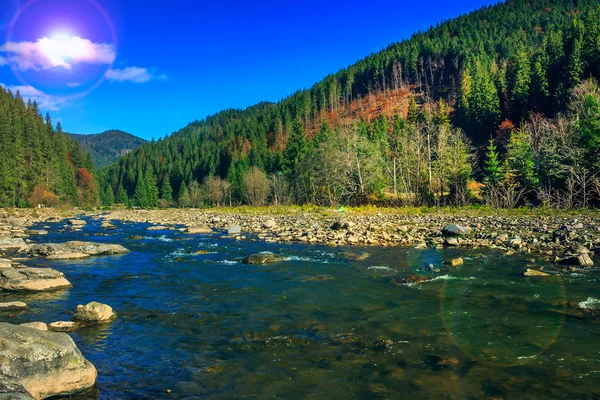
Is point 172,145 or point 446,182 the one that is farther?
point 172,145

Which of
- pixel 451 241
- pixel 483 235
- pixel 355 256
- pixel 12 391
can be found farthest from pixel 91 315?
pixel 483 235

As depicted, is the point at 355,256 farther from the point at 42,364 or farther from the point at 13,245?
the point at 13,245

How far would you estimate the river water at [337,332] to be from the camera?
5891 mm

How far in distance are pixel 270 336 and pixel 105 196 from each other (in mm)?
124854

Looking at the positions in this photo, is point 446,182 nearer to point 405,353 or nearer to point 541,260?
point 541,260

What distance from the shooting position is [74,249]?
18812 millimetres

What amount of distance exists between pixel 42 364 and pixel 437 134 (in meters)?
45.1

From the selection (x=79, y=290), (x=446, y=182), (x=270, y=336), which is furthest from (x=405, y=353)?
(x=446, y=182)

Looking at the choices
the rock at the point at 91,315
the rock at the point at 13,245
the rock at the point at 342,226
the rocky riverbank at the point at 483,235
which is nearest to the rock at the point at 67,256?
the rock at the point at 13,245

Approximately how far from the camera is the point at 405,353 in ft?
22.8

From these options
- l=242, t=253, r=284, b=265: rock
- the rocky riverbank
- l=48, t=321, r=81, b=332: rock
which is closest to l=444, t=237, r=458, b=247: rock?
the rocky riverbank

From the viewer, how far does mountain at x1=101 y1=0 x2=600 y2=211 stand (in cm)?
3859

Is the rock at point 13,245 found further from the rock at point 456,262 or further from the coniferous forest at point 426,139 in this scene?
the coniferous forest at point 426,139

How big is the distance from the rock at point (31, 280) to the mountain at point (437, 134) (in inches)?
1325
